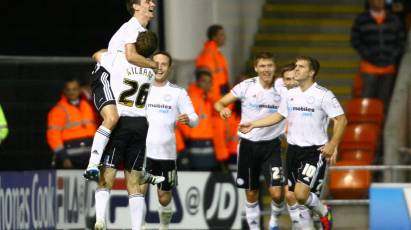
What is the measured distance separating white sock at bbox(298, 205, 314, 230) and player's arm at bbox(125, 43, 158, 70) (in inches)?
139

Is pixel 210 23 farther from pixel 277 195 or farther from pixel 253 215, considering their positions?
pixel 277 195

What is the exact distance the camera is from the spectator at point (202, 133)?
73.2 ft

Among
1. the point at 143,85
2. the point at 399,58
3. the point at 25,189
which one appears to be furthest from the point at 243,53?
the point at 143,85

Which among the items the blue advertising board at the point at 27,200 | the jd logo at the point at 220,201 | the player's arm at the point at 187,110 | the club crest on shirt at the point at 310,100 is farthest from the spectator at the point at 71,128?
the club crest on shirt at the point at 310,100

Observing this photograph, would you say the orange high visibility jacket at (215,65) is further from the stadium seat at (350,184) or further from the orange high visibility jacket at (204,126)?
the stadium seat at (350,184)

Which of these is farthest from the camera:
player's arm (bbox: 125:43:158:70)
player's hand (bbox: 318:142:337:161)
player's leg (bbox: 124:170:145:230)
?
player's hand (bbox: 318:142:337:161)

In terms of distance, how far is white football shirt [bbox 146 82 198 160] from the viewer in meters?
19.0

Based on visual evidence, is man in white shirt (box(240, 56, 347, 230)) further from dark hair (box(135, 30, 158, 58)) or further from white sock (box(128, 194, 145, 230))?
dark hair (box(135, 30, 158, 58))

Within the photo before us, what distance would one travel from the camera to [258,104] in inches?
749

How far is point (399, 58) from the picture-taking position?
25.0m

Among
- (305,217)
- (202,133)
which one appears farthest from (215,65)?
(305,217)

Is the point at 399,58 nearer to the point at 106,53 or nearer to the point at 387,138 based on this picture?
the point at 387,138

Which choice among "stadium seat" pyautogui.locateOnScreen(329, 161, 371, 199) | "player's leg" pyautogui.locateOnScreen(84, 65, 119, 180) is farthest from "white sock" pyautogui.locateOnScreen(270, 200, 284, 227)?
"stadium seat" pyautogui.locateOnScreen(329, 161, 371, 199)

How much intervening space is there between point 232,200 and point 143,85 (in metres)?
5.94
